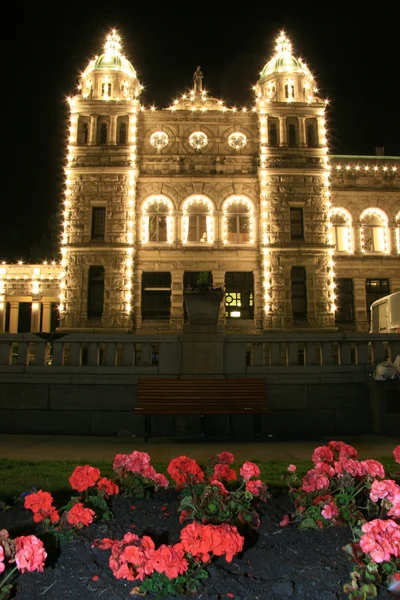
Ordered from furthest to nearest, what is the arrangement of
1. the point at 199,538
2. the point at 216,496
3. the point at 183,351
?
1. the point at 183,351
2. the point at 216,496
3. the point at 199,538

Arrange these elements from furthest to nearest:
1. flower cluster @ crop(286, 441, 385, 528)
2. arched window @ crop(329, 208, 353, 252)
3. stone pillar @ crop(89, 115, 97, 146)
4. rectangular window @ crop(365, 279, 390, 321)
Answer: arched window @ crop(329, 208, 353, 252) → rectangular window @ crop(365, 279, 390, 321) → stone pillar @ crop(89, 115, 97, 146) → flower cluster @ crop(286, 441, 385, 528)

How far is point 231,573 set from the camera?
3842 millimetres

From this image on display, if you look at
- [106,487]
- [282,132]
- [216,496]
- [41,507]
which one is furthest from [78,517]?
[282,132]

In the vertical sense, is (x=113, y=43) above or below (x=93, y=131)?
above

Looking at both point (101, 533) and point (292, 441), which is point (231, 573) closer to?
point (101, 533)

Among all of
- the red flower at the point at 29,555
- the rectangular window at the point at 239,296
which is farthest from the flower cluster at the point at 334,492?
the rectangular window at the point at 239,296

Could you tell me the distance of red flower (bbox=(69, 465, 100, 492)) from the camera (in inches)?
194

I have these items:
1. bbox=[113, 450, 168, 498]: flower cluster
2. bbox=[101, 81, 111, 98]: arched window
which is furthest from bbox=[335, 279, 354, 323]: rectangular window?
bbox=[113, 450, 168, 498]: flower cluster

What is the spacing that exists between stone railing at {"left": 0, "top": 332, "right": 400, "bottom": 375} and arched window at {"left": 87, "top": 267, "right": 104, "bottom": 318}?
17341 mm

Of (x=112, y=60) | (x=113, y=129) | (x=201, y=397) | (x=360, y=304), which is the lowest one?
(x=201, y=397)

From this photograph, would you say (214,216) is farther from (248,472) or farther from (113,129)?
(248,472)

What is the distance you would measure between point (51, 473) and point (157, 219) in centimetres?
2628

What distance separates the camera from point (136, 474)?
18.8 ft

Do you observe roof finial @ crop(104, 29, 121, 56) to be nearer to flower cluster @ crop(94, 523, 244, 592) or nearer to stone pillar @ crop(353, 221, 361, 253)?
stone pillar @ crop(353, 221, 361, 253)
